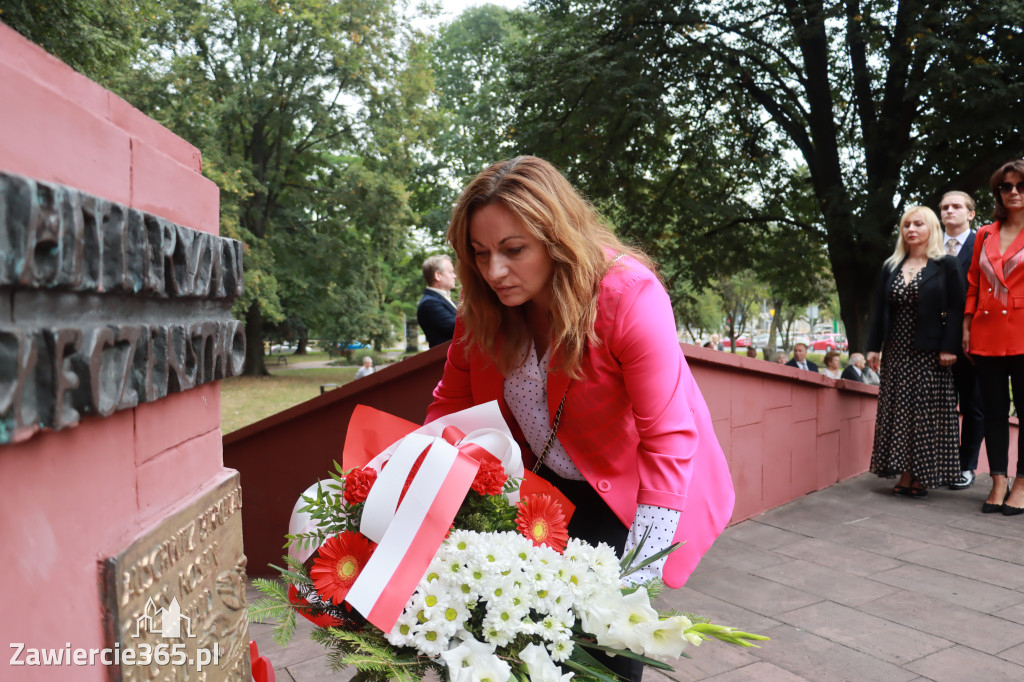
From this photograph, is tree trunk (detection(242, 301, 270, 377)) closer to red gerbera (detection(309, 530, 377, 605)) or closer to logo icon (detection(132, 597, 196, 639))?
red gerbera (detection(309, 530, 377, 605))

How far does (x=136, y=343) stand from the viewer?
1229 mm

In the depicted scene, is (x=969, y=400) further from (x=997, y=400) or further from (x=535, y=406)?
(x=535, y=406)

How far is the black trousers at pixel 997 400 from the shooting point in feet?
17.4

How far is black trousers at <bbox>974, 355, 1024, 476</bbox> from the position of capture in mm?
5312

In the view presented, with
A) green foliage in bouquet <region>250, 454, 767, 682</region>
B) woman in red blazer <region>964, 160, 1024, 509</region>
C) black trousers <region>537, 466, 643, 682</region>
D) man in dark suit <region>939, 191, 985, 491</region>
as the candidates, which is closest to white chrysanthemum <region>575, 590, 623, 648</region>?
green foliage in bouquet <region>250, 454, 767, 682</region>

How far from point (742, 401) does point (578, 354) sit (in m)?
3.64

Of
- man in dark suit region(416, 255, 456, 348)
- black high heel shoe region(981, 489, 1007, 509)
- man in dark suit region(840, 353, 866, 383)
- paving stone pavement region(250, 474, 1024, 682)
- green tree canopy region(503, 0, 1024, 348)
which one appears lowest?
paving stone pavement region(250, 474, 1024, 682)

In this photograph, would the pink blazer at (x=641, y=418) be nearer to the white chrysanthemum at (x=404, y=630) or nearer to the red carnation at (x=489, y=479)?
the red carnation at (x=489, y=479)

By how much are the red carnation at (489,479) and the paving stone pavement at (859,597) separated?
6.25 feet

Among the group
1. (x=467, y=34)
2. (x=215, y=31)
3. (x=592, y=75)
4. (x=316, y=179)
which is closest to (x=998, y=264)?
(x=592, y=75)

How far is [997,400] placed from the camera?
5.39m

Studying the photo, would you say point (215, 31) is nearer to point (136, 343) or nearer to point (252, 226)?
point (252, 226)

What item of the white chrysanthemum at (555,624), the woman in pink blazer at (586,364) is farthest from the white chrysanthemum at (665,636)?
the woman in pink blazer at (586,364)

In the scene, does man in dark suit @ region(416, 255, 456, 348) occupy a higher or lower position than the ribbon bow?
higher
